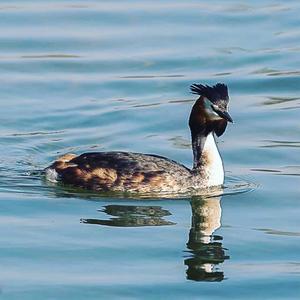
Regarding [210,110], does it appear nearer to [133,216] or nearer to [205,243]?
[133,216]

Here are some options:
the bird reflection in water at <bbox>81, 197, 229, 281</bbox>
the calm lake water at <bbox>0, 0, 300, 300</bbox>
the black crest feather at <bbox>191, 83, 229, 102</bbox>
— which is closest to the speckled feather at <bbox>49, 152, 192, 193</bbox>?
the calm lake water at <bbox>0, 0, 300, 300</bbox>

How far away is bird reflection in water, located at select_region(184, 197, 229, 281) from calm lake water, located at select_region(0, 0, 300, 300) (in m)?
0.02

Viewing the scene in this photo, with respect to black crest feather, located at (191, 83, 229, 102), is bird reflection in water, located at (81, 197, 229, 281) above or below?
below

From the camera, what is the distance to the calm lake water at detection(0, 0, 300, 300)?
12.5 meters

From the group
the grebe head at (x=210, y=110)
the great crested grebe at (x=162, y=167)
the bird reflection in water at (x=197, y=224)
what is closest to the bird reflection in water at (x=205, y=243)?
the bird reflection in water at (x=197, y=224)

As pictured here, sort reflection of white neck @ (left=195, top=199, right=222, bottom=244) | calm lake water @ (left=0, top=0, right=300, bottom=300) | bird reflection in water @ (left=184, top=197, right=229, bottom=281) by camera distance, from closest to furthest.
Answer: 1. calm lake water @ (left=0, top=0, right=300, bottom=300)
2. bird reflection in water @ (left=184, top=197, right=229, bottom=281)
3. reflection of white neck @ (left=195, top=199, right=222, bottom=244)

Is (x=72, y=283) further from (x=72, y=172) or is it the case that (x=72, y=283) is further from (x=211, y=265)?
(x=72, y=172)

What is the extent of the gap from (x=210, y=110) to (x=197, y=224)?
161cm

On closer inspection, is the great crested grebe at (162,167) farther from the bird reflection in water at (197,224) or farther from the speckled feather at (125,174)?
the bird reflection in water at (197,224)

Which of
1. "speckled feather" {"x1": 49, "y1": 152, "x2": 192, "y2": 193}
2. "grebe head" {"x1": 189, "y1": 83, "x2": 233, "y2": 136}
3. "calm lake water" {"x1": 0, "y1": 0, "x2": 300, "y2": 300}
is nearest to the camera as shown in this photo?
"calm lake water" {"x1": 0, "y1": 0, "x2": 300, "y2": 300}

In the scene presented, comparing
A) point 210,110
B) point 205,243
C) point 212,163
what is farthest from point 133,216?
point 210,110

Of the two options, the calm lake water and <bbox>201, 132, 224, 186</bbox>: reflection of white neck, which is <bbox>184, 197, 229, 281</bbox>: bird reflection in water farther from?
<bbox>201, 132, 224, 186</bbox>: reflection of white neck

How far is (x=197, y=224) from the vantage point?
1438cm

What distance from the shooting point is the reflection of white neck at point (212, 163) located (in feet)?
51.4
